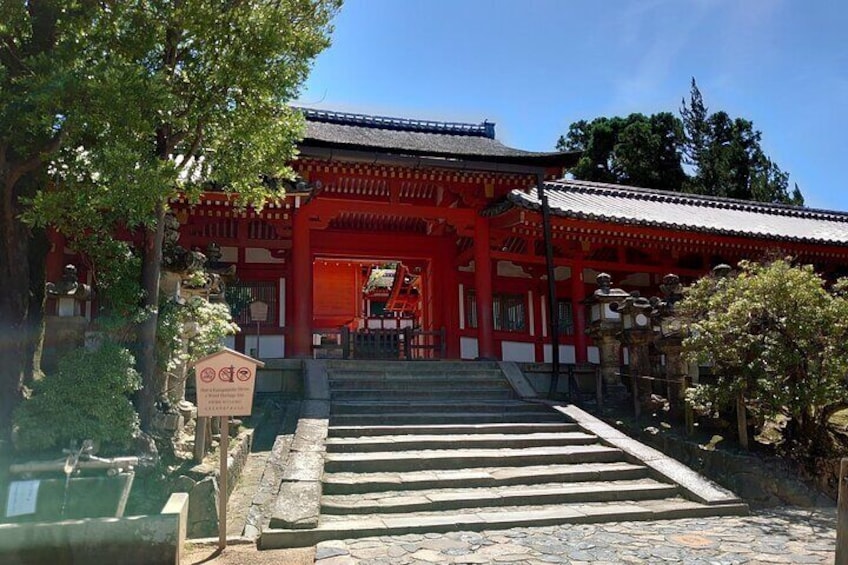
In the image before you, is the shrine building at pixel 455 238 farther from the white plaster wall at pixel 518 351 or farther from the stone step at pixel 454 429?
the stone step at pixel 454 429

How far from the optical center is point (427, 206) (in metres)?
13.0

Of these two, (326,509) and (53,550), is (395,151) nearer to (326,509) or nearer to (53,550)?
(326,509)

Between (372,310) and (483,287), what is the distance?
1601cm

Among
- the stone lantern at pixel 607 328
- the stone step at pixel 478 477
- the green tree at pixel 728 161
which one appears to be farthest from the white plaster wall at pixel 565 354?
the green tree at pixel 728 161

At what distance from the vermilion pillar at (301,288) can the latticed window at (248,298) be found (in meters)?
1.99

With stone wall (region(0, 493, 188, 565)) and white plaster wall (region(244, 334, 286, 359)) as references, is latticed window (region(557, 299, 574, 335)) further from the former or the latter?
stone wall (region(0, 493, 188, 565))

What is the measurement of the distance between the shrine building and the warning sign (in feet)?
18.3

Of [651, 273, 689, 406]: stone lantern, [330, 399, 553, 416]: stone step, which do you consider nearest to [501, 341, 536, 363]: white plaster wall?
[330, 399, 553, 416]: stone step

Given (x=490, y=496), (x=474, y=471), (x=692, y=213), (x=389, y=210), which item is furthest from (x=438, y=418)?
(x=692, y=213)

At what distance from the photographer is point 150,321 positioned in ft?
20.7

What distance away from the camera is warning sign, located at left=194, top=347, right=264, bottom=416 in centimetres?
527

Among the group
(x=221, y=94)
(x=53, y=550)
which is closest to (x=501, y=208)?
(x=221, y=94)

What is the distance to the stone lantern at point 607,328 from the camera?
10.7 m

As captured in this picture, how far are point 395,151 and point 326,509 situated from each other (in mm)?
A: 7591
